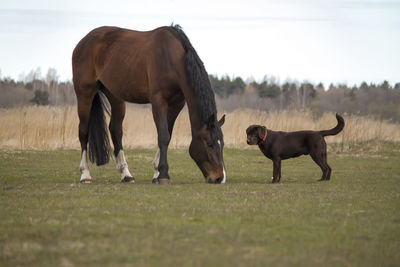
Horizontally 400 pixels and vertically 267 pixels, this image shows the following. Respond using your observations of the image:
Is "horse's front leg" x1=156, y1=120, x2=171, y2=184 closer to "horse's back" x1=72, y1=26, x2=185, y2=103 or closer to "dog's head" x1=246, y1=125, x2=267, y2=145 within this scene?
"horse's back" x1=72, y1=26, x2=185, y2=103

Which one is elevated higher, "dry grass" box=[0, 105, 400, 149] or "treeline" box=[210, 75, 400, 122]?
"treeline" box=[210, 75, 400, 122]

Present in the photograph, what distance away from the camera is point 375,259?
451cm

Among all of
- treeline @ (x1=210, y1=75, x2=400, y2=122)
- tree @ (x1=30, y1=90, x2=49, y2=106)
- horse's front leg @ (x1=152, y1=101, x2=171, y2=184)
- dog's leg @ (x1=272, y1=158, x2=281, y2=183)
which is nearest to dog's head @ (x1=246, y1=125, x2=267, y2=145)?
dog's leg @ (x1=272, y1=158, x2=281, y2=183)

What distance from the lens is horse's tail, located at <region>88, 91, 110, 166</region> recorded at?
1105 cm

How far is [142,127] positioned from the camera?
806 inches

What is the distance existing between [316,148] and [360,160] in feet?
18.9

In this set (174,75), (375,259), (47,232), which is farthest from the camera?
(174,75)

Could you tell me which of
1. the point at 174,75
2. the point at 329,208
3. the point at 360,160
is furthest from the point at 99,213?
the point at 360,160

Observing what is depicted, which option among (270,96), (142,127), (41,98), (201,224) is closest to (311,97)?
(270,96)

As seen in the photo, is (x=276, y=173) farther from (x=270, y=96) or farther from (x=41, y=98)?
(x=270, y=96)

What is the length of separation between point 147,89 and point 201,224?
487 cm

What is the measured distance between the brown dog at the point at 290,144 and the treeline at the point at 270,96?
1318 centimetres

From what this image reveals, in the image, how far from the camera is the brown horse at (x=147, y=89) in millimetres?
9398

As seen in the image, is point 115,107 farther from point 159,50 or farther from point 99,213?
point 99,213
